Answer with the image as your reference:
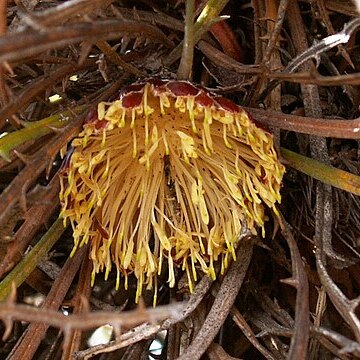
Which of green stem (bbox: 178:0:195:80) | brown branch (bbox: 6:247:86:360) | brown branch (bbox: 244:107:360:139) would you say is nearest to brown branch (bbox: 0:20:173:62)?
green stem (bbox: 178:0:195:80)

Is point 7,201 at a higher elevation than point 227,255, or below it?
higher

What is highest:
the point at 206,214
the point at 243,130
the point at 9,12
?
the point at 9,12

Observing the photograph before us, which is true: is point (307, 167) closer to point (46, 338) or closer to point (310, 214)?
point (310, 214)

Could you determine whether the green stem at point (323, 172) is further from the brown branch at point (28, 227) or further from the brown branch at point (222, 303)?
the brown branch at point (28, 227)

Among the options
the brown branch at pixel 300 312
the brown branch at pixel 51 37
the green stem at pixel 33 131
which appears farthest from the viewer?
the green stem at pixel 33 131

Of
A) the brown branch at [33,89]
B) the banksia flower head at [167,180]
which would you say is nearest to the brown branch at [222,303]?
the banksia flower head at [167,180]

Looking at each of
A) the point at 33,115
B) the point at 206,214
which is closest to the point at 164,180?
the point at 206,214
